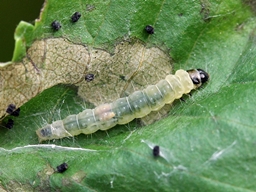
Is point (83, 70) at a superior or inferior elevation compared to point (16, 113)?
superior

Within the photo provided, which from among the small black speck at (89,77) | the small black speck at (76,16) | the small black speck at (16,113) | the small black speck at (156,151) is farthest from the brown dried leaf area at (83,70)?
the small black speck at (156,151)

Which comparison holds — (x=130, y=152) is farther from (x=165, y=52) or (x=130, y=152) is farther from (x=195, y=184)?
(x=165, y=52)

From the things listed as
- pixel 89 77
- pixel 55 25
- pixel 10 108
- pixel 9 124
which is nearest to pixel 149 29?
pixel 89 77

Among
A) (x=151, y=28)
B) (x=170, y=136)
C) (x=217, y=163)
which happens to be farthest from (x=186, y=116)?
(x=151, y=28)

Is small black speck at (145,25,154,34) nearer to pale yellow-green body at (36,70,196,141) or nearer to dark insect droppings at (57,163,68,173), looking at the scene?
pale yellow-green body at (36,70,196,141)

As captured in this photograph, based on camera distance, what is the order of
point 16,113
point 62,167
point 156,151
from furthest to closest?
point 16,113, point 62,167, point 156,151

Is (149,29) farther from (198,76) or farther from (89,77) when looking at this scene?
(89,77)

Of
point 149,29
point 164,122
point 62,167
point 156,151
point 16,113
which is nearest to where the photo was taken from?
point 156,151
